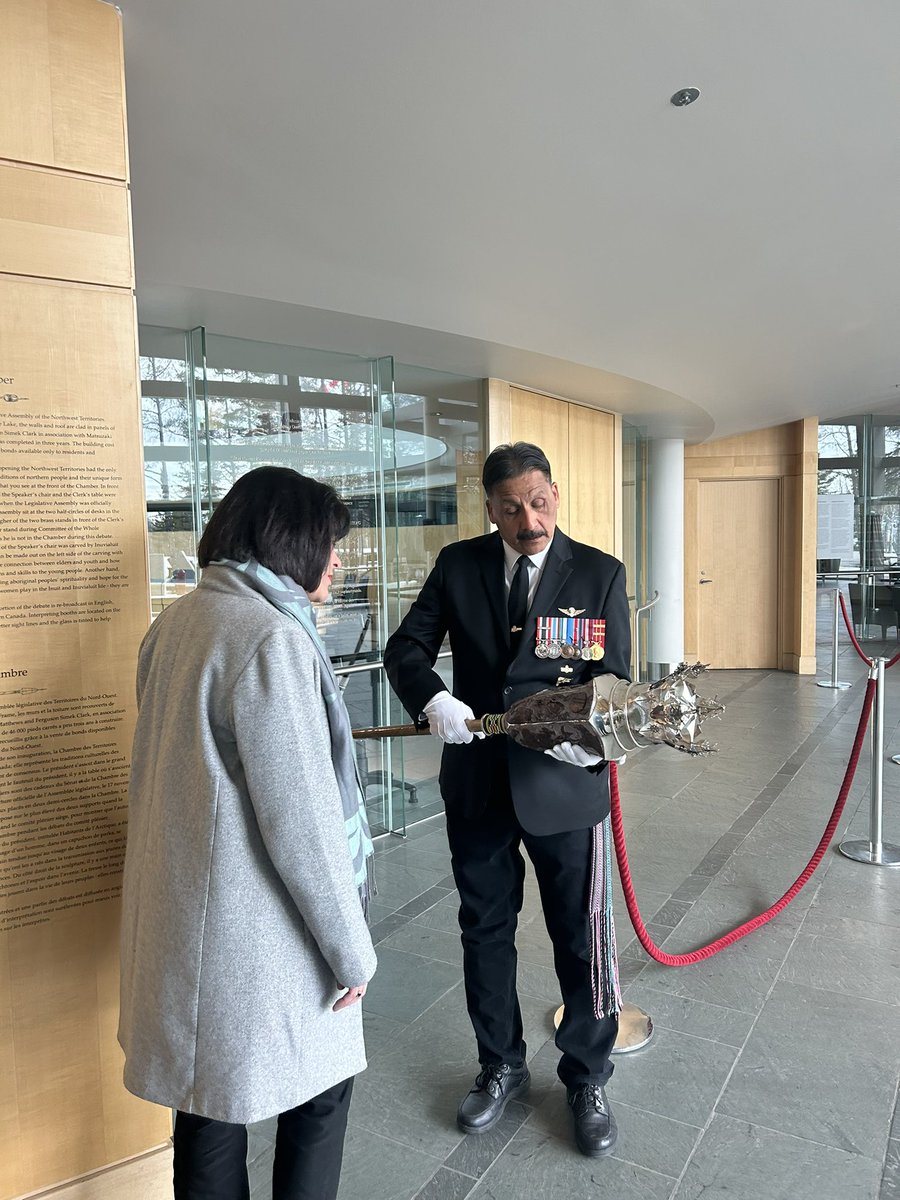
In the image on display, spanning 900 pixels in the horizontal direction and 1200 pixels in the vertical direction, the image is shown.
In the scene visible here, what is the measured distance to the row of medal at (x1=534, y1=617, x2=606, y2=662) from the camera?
230cm

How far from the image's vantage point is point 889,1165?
2.36 metres

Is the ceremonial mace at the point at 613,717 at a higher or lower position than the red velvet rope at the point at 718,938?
higher

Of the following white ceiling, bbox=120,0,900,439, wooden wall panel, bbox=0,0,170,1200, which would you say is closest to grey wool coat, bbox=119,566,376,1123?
wooden wall panel, bbox=0,0,170,1200

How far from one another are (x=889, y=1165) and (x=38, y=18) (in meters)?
3.62

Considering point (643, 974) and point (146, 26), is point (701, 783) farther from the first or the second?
point (146, 26)

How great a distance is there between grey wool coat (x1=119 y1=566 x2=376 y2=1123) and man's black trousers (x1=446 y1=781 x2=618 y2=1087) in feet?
3.05

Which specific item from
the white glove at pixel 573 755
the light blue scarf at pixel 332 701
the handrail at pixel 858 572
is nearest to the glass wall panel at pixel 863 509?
the handrail at pixel 858 572

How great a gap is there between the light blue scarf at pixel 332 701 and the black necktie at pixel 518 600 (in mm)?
832

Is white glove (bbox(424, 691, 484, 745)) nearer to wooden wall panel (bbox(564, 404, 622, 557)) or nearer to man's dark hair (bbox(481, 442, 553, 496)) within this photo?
man's dark hair (bbox(481, 442, 553, 496))

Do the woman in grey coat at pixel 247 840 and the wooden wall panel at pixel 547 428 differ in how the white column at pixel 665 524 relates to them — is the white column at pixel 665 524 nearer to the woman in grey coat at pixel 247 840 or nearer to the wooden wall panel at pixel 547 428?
the wooden wall panel at pixel 547 428

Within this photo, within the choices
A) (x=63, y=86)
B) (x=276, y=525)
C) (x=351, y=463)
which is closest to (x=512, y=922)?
(x=276, y=525)

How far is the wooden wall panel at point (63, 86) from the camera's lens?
187 centimetres

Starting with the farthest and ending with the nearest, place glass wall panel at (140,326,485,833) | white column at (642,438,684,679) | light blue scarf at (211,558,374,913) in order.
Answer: white column at (642,438,684,679) < glass wall panel at (140,326,485,833) < light blue scarf at (211,558,374,913)

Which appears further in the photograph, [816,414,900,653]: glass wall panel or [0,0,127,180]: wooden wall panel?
[816,414,900,653]: glass wall panel
